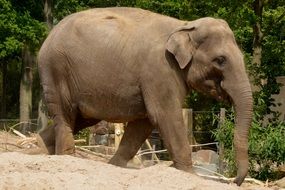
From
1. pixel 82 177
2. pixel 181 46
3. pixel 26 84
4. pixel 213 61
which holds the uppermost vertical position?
pixel 181 46

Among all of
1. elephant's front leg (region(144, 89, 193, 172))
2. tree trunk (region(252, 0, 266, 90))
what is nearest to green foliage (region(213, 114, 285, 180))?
tree trunk (region(252, 0, 266, 90))

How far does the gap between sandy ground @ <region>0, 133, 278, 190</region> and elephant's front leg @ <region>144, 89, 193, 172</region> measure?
1.47 m

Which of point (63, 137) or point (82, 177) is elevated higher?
point (82, 177)

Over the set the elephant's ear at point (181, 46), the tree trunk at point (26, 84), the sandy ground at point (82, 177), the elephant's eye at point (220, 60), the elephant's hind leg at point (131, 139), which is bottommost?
the tree trunk at point (26, 84)

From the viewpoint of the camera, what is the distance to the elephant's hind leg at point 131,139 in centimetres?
939

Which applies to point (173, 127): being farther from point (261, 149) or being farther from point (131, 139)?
point (261, 149)

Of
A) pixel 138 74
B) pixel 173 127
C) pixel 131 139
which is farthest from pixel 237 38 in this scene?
pixel 173 127

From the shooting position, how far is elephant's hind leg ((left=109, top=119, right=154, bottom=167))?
30.8 feet

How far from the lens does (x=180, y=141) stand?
8.42 m

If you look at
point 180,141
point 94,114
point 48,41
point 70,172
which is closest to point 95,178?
point 70,172

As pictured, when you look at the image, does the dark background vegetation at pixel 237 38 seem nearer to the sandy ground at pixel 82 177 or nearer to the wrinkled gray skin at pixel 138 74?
the wrinkled gray skin at pixel 138 74

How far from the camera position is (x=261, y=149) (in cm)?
1358

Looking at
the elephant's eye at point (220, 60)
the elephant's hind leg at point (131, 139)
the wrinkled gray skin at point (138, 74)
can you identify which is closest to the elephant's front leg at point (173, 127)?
the wrinkled gray skin at point (138, 74)

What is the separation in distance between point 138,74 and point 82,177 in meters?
2.51
